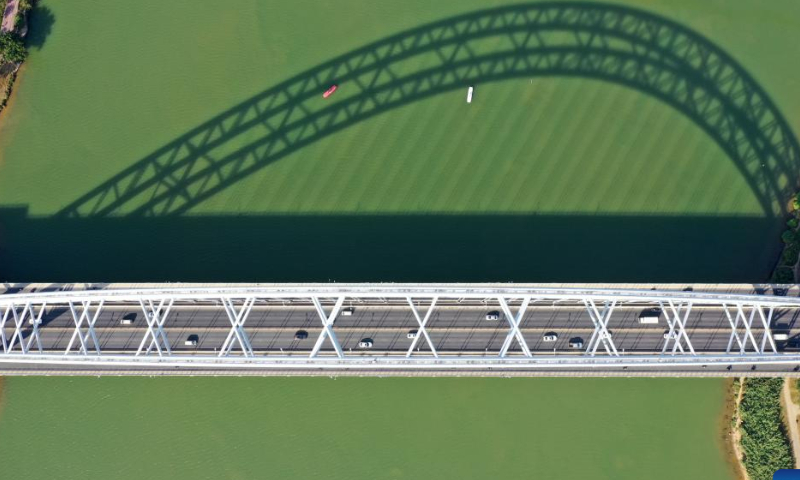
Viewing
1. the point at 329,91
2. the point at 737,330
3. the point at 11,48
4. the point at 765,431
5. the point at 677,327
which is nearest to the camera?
the point at 737,330

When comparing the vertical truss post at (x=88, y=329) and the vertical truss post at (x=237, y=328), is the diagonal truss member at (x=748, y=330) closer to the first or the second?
the vertical truss post at (x=237, y=328)

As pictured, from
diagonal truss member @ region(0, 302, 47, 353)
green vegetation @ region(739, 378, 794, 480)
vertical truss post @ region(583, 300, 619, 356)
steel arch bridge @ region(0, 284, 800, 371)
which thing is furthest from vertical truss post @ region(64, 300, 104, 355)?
green vegetation @ region(739, 378, 794, 480)

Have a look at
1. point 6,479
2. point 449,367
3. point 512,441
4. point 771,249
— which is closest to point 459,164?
point 449,367

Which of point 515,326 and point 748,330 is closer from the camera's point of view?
point 515,326

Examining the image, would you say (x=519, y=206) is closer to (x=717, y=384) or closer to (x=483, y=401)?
(x=483, y=401)

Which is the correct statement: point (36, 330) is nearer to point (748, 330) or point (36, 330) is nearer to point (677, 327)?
point (677, 327)

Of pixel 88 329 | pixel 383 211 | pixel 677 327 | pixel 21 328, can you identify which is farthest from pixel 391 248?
pixel 21 328
